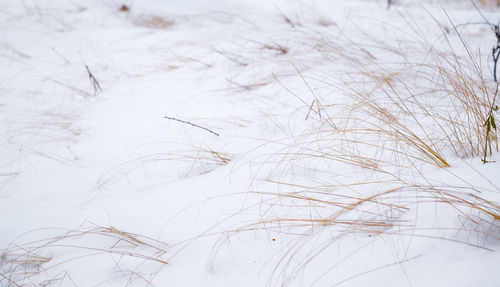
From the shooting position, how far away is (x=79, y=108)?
214 centimetres

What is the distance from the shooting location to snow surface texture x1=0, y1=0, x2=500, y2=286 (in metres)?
0.80

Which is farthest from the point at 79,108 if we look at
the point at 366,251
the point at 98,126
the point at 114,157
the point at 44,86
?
the point at 366,251

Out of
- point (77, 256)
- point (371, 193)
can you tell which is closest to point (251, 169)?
point (371, 193)

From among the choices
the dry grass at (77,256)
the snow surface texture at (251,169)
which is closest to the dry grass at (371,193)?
the snow surface texture at (251,169)

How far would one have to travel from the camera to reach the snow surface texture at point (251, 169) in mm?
802

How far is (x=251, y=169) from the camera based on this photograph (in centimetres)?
123

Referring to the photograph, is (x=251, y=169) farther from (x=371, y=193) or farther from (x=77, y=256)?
(x=77, y=256)

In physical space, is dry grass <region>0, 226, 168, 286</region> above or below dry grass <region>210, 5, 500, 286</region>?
below

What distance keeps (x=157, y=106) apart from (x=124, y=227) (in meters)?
1.12

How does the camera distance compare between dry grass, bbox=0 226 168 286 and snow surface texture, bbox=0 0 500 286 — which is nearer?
snow surface texture, bbox=0 0 500 286

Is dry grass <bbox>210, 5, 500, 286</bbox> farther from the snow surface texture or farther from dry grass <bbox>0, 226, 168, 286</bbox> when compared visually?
dry grass <bbox>0, 226, 168, 286</bbox>

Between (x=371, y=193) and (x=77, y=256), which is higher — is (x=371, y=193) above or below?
above

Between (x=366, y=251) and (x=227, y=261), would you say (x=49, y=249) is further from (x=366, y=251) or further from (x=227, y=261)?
(x=366, y=251)

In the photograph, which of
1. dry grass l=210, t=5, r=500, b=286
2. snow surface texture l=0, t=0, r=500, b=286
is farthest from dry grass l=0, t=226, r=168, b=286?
dry grass l=210, t=5, r=500, b=286
